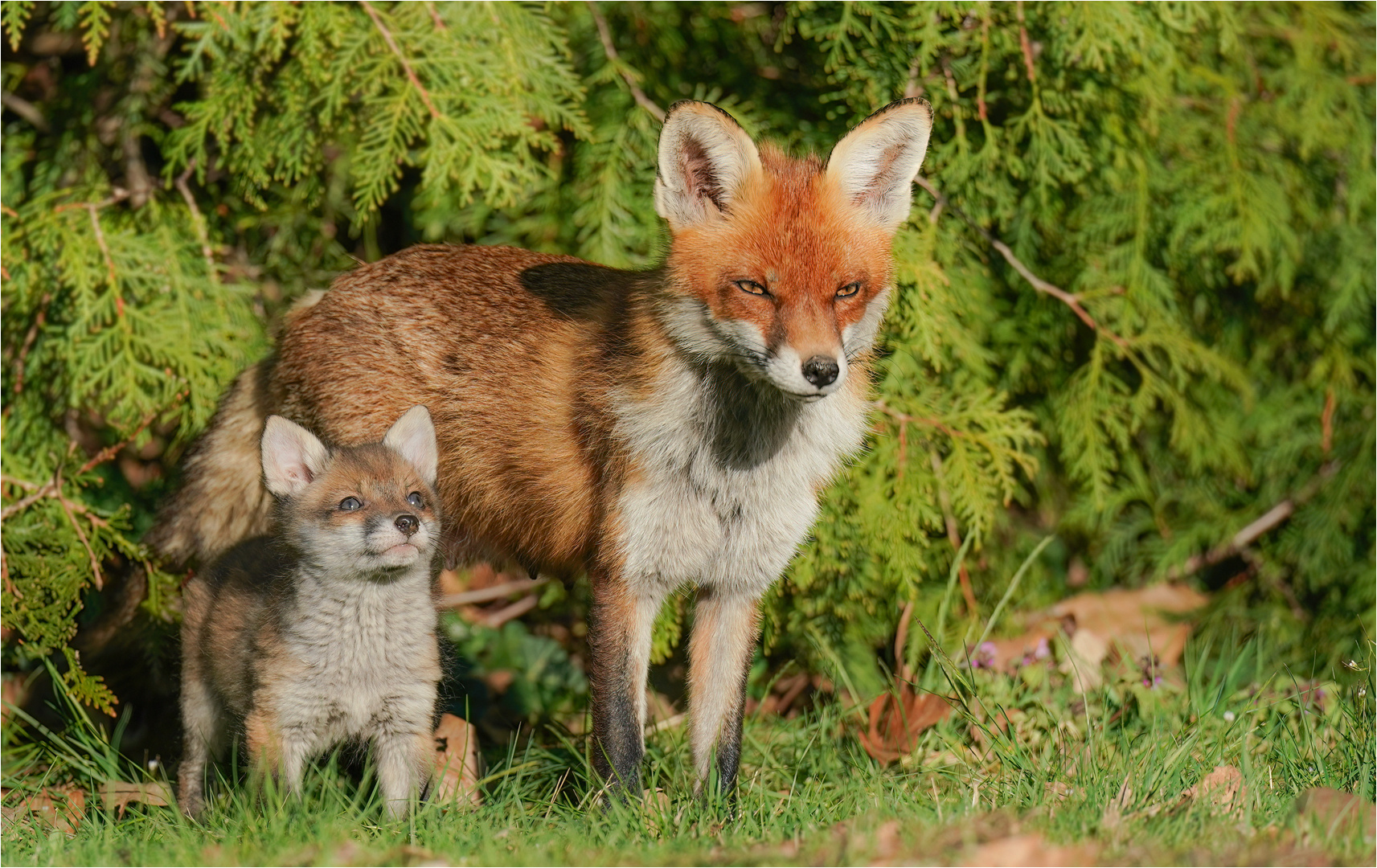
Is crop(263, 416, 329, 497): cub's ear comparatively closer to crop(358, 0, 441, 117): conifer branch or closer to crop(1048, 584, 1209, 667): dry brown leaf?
crop(358, 0, 441, 117): conifer branch

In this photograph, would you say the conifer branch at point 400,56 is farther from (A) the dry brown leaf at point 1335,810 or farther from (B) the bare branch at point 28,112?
(A) the dry brown leaf at point 1335,810

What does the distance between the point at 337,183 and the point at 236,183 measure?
0.96m

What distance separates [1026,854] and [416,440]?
2.17m

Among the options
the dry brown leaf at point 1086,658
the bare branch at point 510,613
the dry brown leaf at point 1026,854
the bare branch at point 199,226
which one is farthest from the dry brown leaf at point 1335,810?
the bare branch at point 199,226

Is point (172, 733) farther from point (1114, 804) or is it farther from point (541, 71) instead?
point (1114, 804)

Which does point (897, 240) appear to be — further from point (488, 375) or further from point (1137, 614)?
point (1137, 614)

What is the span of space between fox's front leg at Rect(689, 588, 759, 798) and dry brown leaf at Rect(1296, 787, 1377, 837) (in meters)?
1.61

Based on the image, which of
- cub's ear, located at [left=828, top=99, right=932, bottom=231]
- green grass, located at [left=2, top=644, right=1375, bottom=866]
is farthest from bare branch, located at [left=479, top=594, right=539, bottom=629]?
cub's ear, located at [left=828, top=99, right=932, bottom=231]

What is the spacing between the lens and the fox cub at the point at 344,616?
3.74 metres

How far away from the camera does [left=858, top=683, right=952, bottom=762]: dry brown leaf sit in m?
4.45

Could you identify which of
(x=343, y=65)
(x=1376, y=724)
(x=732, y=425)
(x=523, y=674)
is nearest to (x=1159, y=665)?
(x=1376, y=724)

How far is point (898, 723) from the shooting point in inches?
182

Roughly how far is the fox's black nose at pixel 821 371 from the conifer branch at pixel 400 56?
2.02 meters

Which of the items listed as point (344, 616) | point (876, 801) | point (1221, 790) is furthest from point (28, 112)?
point (1221, 790)
